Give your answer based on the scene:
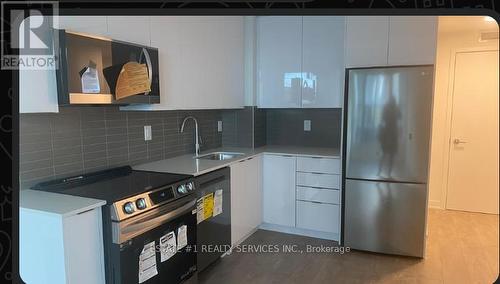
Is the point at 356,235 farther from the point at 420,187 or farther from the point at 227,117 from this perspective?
the point at 227,117

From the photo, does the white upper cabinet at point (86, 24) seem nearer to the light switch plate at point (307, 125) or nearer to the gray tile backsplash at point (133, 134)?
the gray tile backsplash at point (133, 134)

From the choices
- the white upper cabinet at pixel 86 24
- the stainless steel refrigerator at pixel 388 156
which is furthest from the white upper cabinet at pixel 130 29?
the stainless steel refrigerator at pixel 388 156

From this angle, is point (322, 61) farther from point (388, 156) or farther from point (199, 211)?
point (199, 211)

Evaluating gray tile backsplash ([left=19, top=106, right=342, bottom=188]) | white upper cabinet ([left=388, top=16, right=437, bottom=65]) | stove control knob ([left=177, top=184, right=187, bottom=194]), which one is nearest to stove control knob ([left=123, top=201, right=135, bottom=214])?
stove control knob ([left=177, top=184, right=187, bottom=194])

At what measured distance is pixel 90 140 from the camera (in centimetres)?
233

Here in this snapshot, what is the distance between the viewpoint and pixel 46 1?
5.08 feet

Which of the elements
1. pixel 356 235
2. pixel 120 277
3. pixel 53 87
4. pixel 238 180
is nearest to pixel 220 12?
pixel 53 87

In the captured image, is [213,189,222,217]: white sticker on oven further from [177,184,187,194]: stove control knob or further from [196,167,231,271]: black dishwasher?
[177,184,187,194]: stove control knob

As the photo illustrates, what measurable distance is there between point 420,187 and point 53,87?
2712 mm

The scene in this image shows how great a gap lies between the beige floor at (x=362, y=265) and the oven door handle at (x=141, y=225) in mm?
753

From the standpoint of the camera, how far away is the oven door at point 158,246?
1.83 meters

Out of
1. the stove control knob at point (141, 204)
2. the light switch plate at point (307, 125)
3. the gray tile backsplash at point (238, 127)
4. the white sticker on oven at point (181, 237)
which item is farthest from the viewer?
the light switch plate at point (307, 125)

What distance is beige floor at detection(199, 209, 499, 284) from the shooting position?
2652 millimetres

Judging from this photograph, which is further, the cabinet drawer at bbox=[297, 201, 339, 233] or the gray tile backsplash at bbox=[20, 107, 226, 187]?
the cabinet drawer at bbox=[297, 201, 339, 233]
